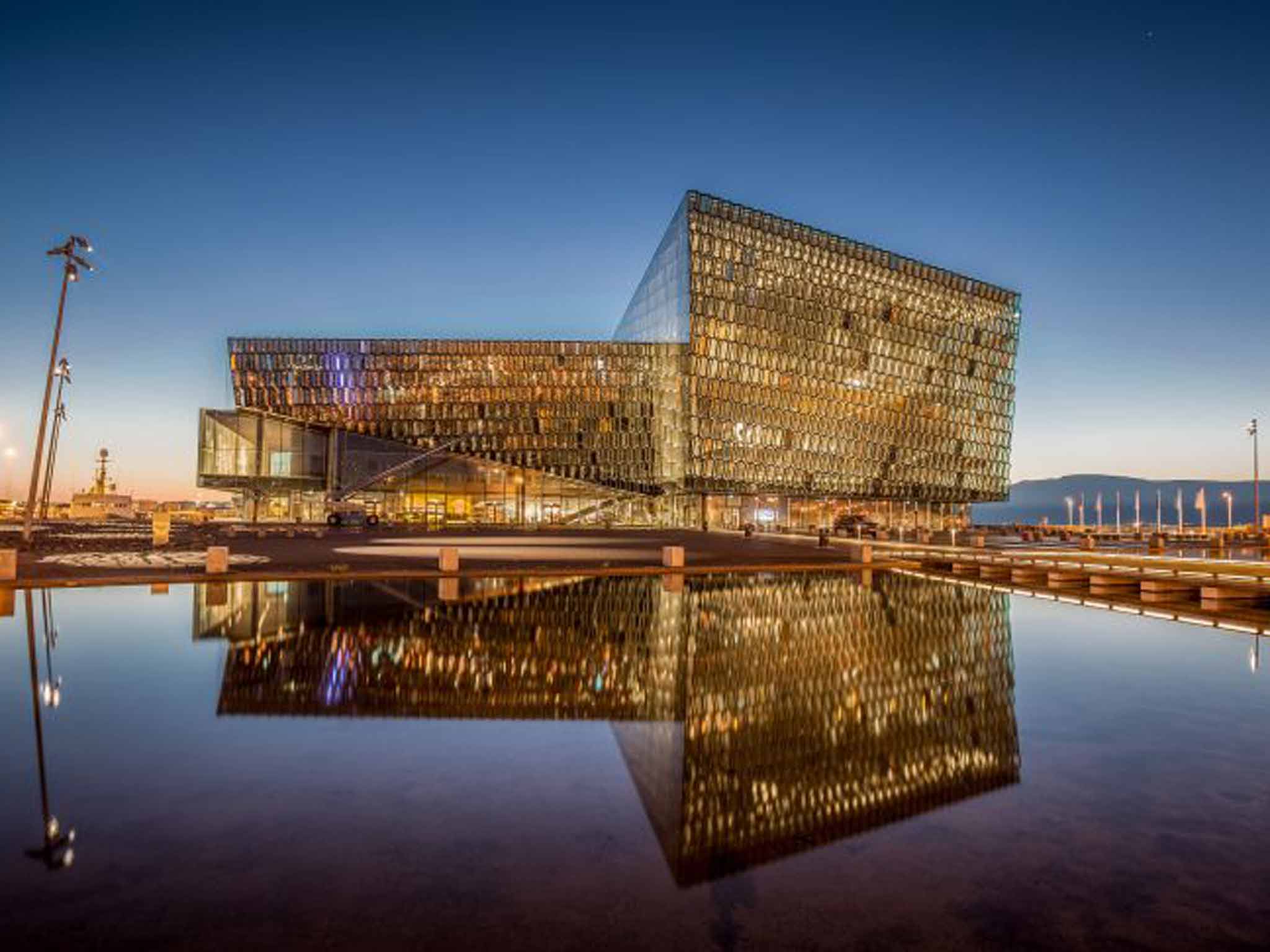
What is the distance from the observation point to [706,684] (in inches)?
457

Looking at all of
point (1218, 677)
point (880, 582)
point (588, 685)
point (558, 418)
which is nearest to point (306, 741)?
point (588, 685)

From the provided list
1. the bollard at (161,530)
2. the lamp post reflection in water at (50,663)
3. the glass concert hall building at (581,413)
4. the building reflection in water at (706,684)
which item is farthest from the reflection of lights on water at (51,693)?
the glass concert hall building at (581,413)

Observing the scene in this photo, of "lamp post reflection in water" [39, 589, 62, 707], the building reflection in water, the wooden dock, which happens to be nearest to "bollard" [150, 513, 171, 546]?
"lamp post reflection in water" [39, 589, 62, 707]

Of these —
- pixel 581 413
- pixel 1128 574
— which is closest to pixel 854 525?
pixel 581 413

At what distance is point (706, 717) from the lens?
978 centimetres

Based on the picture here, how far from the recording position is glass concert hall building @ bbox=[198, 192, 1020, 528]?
8544 centimetres

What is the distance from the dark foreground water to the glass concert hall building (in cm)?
7144

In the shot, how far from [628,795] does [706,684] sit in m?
4.64

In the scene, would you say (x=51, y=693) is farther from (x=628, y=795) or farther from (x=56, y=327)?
(x=56, y=327)

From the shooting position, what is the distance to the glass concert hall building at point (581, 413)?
8544 centimetres

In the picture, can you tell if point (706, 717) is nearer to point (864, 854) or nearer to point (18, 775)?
point (864, 854)

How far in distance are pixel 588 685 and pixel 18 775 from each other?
6568 millimetres

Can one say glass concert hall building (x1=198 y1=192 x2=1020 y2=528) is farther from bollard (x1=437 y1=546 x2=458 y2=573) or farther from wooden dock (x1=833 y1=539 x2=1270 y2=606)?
bollard (x1=437 y1=546 x2=458 y2=573)

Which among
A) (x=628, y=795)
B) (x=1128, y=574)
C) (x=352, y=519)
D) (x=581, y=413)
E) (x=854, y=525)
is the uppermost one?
(x=581, y=413)
